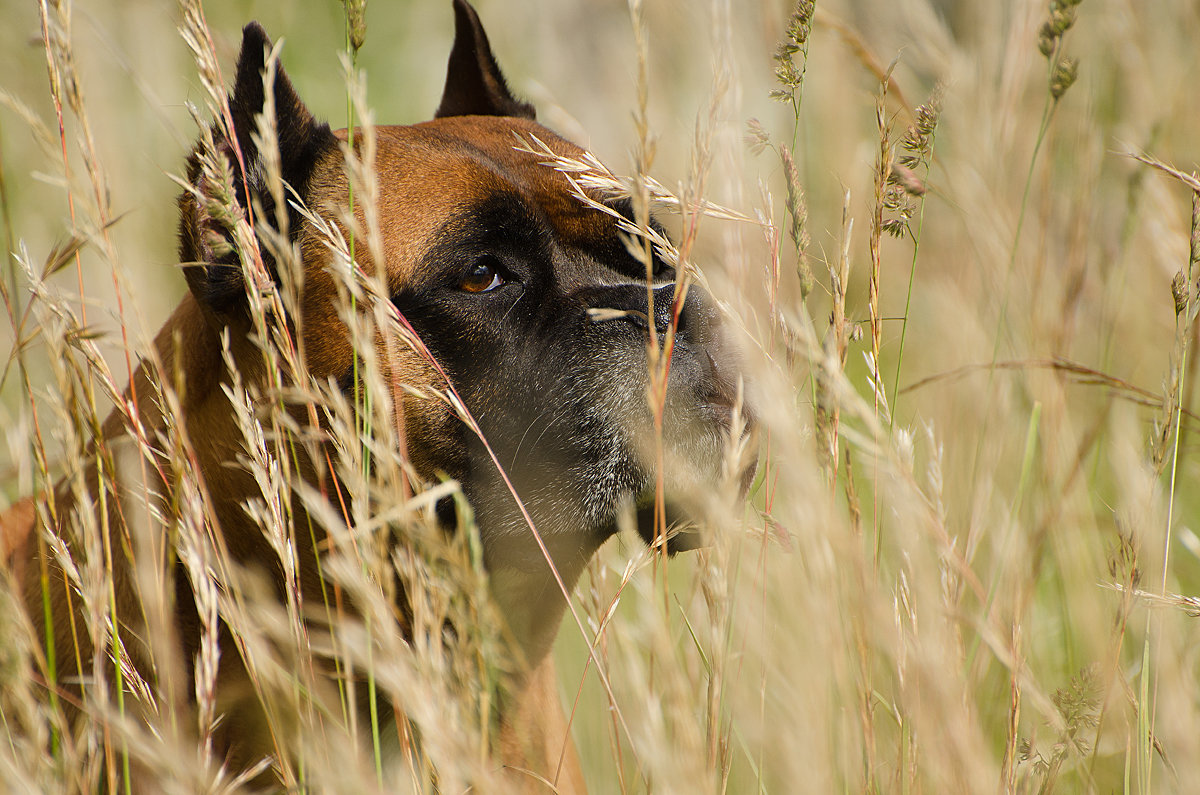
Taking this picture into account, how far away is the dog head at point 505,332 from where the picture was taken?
200cm

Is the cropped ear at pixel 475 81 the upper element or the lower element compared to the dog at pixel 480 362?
upper

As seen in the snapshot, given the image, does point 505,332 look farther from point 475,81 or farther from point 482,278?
point 475,81

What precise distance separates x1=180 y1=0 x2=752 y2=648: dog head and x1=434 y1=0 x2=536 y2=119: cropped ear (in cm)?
77

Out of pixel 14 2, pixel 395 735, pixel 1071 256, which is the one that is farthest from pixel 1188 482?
pixel 14 2

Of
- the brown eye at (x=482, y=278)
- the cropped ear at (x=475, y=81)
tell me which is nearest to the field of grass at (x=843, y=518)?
the brown eye at (x=482, y=278)

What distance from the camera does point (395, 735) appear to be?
2.29 m

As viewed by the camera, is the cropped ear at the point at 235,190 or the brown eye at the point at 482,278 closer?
the cropped ear at the point at 235,190

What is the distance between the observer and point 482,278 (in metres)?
2.22

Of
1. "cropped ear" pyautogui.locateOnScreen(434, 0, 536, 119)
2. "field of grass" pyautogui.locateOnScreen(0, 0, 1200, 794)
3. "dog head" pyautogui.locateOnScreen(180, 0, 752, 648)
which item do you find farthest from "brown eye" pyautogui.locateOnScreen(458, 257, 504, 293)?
"cropped ear" pyautogui.locateOnScreen(434, 0, 536, 119)

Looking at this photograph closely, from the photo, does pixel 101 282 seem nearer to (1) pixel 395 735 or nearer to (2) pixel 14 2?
(2) pixel 14 2

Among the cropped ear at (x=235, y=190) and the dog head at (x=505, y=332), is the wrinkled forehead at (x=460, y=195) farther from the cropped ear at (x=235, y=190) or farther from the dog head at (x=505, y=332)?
the cropped ear at (x=235, y=190)

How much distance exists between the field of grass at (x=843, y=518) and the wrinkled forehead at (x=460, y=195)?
21 centimetres

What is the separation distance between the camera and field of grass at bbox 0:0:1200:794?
1.07 m

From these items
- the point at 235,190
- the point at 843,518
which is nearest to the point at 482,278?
the point at 235,190
